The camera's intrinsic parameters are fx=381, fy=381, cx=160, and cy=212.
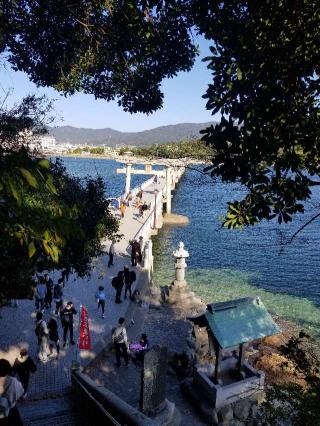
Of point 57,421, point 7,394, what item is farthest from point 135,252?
point 7,394

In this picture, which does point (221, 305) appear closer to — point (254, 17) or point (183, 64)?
point (183, 64)

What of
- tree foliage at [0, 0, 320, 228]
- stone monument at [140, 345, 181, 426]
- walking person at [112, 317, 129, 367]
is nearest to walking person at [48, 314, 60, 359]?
walking person at [112, 317, 129, 367]

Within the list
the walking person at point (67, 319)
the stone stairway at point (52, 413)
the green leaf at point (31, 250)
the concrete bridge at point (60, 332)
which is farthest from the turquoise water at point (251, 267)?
the green leaf at point (31, 250)

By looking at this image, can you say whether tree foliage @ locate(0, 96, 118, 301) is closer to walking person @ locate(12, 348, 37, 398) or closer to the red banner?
walking person @ locate(12, 348, 37, 398)

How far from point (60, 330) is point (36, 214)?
29.8ft

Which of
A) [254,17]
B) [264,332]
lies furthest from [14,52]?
[264,332]

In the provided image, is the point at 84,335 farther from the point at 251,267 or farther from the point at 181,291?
the point at 251,267

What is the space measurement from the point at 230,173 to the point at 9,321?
1014 centimetres

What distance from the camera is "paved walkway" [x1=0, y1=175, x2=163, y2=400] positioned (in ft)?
28.8

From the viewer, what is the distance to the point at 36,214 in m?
3.36

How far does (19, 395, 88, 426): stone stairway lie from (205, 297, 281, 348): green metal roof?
12.4ft

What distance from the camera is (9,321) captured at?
12.1 m

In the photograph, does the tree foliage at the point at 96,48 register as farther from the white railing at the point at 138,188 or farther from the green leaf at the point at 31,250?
the white railing at the point at 138,188

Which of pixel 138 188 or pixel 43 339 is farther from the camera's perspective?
pixel 138 188
